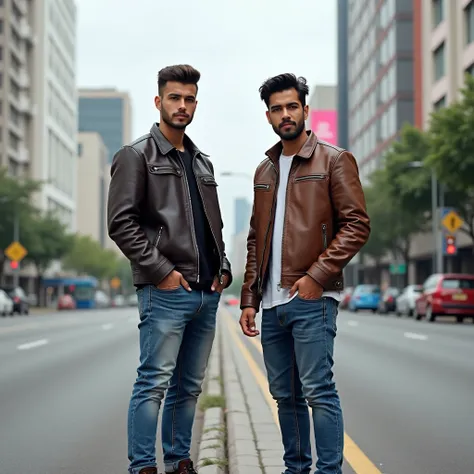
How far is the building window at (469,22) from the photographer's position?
46.8m

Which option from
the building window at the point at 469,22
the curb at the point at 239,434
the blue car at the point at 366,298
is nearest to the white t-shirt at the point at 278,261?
the curb at the point at 239,434

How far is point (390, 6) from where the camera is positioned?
72000 millimetres

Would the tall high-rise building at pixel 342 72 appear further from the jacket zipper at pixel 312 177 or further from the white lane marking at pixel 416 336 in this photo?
the jacket zipper at pixel 312 177

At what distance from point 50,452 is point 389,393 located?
15.4 feet

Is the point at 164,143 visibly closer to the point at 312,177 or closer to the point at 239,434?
the point at 312,177

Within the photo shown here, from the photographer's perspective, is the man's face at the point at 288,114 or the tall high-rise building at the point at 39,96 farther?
the tall high-rise building at the point at 39,96

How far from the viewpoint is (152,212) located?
456 cm

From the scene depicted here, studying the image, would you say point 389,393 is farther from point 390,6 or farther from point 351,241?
point 390,6

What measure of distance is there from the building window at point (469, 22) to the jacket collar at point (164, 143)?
147 ft

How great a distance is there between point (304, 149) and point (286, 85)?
0.35 metres

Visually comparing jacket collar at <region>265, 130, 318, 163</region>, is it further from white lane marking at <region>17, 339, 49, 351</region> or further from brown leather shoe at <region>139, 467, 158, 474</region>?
white lane marking at <region>17, 339, 49, 351</region>

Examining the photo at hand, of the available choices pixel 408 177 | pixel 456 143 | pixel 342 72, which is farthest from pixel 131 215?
pixel 342 72

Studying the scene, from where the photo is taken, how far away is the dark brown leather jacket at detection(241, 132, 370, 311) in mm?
4340

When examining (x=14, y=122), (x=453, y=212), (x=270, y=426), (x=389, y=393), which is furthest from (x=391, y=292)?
(x=14, y=122)
